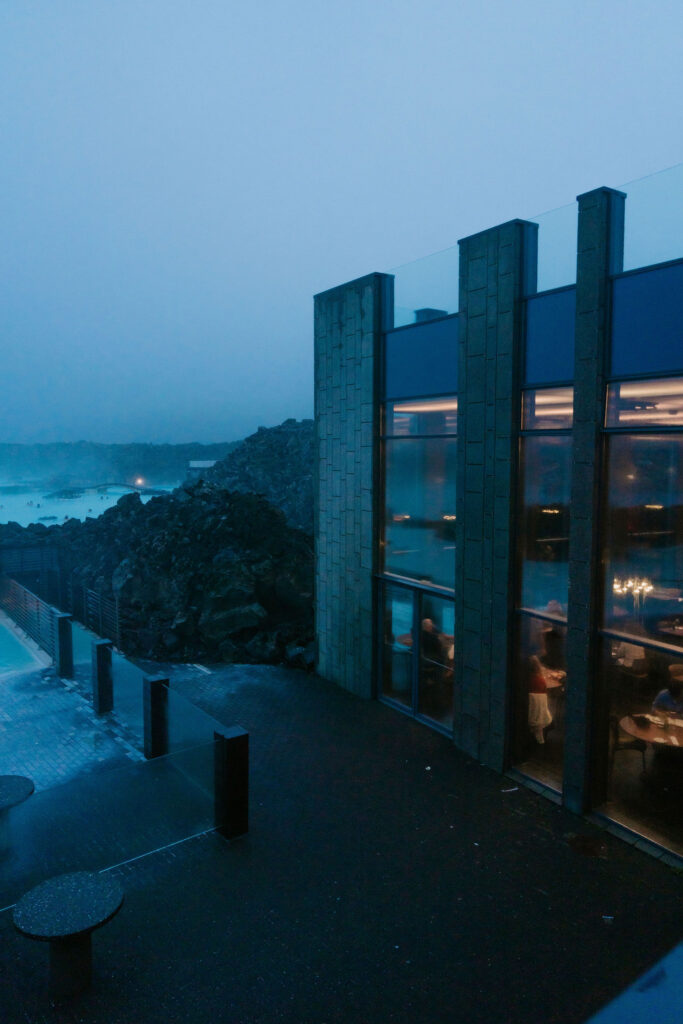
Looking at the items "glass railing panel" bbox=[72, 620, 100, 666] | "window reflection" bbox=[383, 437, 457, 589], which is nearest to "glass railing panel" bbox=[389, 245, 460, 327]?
"window reflection" bbox=[383, 437, 457, 589]

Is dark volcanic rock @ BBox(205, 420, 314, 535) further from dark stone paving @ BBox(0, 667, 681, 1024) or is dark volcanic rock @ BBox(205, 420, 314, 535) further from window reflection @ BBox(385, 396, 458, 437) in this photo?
dark stone paving @ BBox(0, 667, 681, 1024)

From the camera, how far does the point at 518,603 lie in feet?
30.7

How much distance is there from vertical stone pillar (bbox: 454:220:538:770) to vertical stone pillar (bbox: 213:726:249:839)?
3720 mm

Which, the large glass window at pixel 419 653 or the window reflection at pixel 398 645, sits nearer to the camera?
the large glass window at pixel 419 653

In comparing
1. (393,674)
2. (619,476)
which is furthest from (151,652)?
(619,476)

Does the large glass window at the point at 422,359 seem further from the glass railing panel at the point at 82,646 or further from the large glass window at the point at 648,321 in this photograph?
the glass railing panel at the point at 82,646

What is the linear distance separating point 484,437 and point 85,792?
7364 mm

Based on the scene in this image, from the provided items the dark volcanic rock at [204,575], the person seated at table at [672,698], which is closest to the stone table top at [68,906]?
the person seated at table at [672,698]

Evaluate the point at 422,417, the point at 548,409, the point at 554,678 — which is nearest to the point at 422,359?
the point at 422,417

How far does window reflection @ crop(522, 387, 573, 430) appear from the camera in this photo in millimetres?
8523

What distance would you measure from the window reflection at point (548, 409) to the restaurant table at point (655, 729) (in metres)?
3.62

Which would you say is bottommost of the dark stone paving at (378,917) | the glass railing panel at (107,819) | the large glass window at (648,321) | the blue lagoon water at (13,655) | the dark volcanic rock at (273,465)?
the blue lagoon water at (13,655)

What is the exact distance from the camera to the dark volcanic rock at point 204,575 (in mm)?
19094

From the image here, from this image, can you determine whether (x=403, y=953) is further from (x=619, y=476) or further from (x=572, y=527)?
(x=619, y=476)
